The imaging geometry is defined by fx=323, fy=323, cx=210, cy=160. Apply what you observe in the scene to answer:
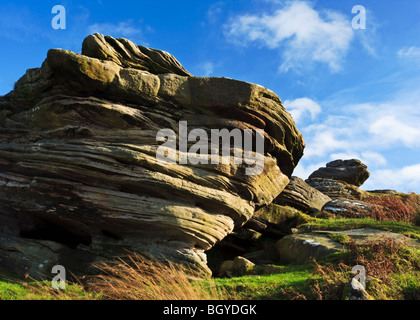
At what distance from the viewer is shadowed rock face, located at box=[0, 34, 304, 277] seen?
14.0 m

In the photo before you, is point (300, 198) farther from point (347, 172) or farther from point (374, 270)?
point (347, 172)

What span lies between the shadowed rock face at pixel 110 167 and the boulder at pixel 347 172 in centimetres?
2392

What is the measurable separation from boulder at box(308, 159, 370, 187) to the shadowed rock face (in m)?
23.9

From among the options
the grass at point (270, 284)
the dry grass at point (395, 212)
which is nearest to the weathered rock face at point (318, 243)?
the grass at point (270, 284)

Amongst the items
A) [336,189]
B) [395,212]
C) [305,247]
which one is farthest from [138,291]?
[336,189]

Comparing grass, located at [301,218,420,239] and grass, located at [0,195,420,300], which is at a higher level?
grass, located at [301,218,420,239]

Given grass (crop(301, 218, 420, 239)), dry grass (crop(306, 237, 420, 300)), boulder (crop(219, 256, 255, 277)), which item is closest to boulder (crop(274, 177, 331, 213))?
grass (crop(301, 218, 420, 239))

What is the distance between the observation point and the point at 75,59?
14914 millimetres

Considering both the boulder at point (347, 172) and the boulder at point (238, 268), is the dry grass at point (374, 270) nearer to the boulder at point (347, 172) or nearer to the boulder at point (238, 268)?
the boulder at point (238, 268)

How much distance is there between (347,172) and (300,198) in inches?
650

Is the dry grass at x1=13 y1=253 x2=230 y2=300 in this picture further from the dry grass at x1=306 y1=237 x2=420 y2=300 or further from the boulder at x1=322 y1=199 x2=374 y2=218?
the boulder at x1=322 y1=199 x2=374 y2=218

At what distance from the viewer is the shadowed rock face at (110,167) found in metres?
14.0

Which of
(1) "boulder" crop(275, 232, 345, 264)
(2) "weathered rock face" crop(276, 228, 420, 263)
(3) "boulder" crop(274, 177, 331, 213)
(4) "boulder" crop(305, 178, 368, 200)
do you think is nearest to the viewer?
(2) "weathered rock face" crop(276, 228, 420, 263)

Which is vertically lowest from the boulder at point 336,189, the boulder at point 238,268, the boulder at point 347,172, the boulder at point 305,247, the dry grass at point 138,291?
the dry grass at point 138,291
